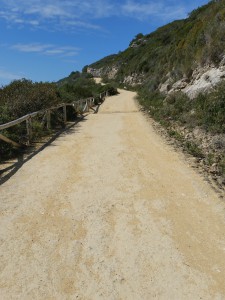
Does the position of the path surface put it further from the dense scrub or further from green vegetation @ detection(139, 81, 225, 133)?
green vegetation @ detection(139, 81, 225, 133)

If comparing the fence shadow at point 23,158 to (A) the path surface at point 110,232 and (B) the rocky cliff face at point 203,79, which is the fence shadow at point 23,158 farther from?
(B) the rocky cliff face at point 203,79

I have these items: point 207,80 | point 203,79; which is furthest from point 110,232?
point 203,79

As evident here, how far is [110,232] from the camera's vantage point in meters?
5.17

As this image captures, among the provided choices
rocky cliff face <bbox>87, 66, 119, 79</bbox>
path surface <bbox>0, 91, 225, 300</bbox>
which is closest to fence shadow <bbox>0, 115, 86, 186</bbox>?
path surface <bbox>0, 91, 225, 300</bbox>

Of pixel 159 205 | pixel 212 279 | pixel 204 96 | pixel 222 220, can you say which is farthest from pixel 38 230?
pixel 204 96

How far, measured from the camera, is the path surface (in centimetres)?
395

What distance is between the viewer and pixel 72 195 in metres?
6.62

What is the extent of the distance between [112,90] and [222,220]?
40.1 m

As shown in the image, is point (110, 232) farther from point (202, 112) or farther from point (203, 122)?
point (202, 112)

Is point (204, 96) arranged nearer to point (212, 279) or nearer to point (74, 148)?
point (74, 148)

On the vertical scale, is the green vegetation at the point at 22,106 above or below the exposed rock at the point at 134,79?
above

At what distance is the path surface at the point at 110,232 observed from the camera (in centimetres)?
395

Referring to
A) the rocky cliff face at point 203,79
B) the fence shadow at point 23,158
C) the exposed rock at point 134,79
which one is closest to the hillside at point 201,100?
the rocky cliff face at point 203,79

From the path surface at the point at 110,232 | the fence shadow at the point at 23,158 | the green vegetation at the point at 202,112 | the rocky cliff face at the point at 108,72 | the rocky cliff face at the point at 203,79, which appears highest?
the rocky cliff face at the point at 203,79
